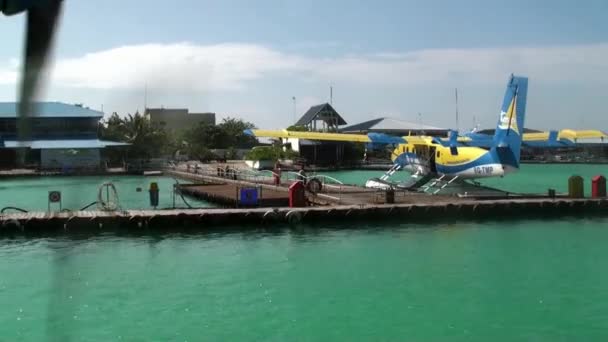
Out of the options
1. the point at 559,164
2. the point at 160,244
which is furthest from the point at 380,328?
the point at 559,164

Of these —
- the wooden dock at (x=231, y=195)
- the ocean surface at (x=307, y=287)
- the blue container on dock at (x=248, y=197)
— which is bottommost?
the ocean surface at (x=307, y=287)

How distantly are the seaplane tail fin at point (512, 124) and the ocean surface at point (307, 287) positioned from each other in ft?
24.8

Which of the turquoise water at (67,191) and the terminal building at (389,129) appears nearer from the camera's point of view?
the turquoise water at (67,191)

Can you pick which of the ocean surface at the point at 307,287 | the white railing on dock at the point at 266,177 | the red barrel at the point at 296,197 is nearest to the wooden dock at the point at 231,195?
the red barrel at the point at 296,197

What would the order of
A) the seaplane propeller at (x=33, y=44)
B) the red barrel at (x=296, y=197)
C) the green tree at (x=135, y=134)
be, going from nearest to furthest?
the seaplane propeller at (x=33, y=44), the red barrel at (x=296, y=197), the green tree at (x=135, y=134)

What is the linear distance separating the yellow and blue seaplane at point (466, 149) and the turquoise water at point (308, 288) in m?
8.13

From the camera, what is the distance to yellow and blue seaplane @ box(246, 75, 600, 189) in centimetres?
3062

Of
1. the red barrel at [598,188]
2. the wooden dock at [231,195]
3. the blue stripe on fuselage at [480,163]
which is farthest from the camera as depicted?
the red barrel at [598,188]

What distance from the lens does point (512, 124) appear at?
30781 mm

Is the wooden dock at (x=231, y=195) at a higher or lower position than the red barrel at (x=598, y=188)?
lower

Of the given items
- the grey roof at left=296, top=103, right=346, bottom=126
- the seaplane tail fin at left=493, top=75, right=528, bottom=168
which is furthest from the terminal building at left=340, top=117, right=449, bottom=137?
the seaplane tail fin at left=493, top=75, right=528, bottom=168

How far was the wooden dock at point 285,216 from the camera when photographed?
2372 centimetres

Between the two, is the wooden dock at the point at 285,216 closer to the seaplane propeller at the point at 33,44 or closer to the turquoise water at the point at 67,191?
the turquoise water at the point at 67,191

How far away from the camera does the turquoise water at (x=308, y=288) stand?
1238 cm
